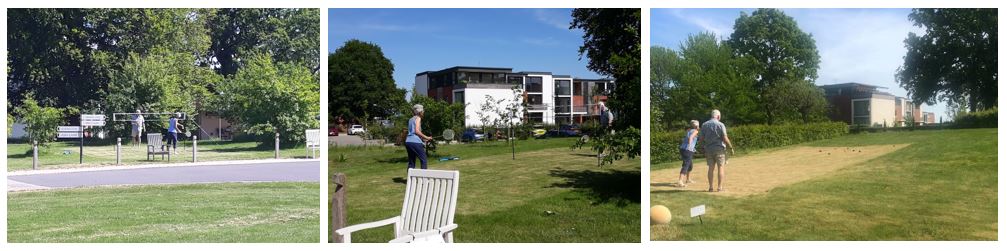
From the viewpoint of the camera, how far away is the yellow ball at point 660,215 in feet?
18.9

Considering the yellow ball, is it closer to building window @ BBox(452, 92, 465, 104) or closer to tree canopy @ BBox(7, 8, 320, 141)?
building window @ BBox(452, 92, 465, 104)

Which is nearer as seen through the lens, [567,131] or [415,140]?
[415,140]

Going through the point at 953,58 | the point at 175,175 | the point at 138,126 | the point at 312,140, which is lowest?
the point at 175,175

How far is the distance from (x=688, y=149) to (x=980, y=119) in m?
2.01

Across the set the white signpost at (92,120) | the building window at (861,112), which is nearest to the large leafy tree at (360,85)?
the white signpost at (92,120)

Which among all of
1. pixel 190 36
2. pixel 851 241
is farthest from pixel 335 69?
pixel 851 241

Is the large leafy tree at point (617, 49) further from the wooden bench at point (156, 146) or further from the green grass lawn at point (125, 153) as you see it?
the wooden bench at point (156, 146)

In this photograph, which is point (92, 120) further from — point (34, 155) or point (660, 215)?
point (660, 215)

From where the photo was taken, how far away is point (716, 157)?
582 centimetres

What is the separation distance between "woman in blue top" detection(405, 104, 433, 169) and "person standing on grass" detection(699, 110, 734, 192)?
1.95 m

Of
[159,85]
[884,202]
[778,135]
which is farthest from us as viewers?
[159,85]

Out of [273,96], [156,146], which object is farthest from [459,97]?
[156,146]

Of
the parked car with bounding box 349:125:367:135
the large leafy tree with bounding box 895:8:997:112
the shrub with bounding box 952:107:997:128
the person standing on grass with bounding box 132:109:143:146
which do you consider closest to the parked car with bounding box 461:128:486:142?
the parked car with bounding box 349:125:367:135

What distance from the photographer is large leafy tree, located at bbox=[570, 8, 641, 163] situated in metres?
6.11
